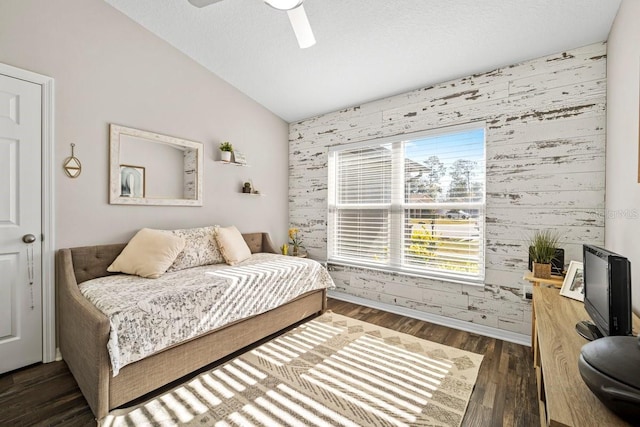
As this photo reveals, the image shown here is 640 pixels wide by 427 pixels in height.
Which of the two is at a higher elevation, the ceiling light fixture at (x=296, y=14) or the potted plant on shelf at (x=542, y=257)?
the ceiling light fixture at (x=296, y=14)

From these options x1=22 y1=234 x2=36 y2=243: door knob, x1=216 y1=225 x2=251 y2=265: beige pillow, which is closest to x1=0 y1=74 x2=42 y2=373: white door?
x1=22 y1=234 x2=36 y2=243: door knob

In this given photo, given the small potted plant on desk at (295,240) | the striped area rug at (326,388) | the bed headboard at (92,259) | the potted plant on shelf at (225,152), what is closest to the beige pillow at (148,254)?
the bed headboard at (92,259)

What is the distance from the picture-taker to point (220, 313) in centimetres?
221

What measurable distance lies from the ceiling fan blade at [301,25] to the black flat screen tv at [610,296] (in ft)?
6.98

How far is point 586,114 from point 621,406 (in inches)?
99.0

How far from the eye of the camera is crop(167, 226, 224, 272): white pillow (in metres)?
2.81

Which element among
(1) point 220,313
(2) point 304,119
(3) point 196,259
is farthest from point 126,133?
(2) point 304,119

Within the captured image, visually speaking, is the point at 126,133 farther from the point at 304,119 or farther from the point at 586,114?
the point at 586,114

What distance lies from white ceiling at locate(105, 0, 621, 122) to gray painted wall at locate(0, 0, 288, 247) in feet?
0.77

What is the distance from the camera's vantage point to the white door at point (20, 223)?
2086 mm

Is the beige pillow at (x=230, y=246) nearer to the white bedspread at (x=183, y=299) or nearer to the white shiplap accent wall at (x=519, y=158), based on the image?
the white bedspread at (x=183, y=299)

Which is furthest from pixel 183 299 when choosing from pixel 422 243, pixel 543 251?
pixel 543 251

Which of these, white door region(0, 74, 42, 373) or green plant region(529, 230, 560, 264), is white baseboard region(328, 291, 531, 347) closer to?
green plant region(529, 230, 560, 264)

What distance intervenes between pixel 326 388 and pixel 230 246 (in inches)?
70.4
